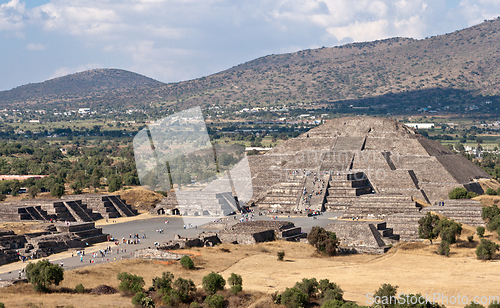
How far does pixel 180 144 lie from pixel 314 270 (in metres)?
38.5

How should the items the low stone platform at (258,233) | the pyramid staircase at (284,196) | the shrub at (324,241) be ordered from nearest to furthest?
the shrub at (324,241)
the low stone platform at (258,233)
the pyramid staircase at (284,196)

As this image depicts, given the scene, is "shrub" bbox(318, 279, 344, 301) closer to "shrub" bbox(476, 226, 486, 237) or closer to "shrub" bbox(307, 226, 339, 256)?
"shrub" bbox(307, 226, 339, 256)

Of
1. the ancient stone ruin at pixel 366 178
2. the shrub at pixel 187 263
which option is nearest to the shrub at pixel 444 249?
the ancient stone ruin at pixel 366 178

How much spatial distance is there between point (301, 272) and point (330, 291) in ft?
27.4

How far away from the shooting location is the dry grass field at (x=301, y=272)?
3238 centimetres

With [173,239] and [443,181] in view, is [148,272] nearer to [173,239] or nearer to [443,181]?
[173,239]

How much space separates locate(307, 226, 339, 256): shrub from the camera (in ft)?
148

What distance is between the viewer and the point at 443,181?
69.5m

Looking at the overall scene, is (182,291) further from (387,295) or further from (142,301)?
(387,295)

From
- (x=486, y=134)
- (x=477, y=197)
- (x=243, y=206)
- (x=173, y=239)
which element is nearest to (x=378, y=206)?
(x=477, y=197)

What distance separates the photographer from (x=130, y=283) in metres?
33.5

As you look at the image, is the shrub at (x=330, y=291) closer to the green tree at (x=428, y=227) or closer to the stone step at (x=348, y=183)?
the green tree at (x=428, y=227)

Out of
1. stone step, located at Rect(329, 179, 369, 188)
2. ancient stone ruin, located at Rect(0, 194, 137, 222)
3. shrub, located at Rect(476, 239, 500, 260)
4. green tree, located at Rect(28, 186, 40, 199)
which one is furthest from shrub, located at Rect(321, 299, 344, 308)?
green tree, located at Rect(28, 186, 40, 199)

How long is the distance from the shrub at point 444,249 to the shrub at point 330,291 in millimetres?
14362
